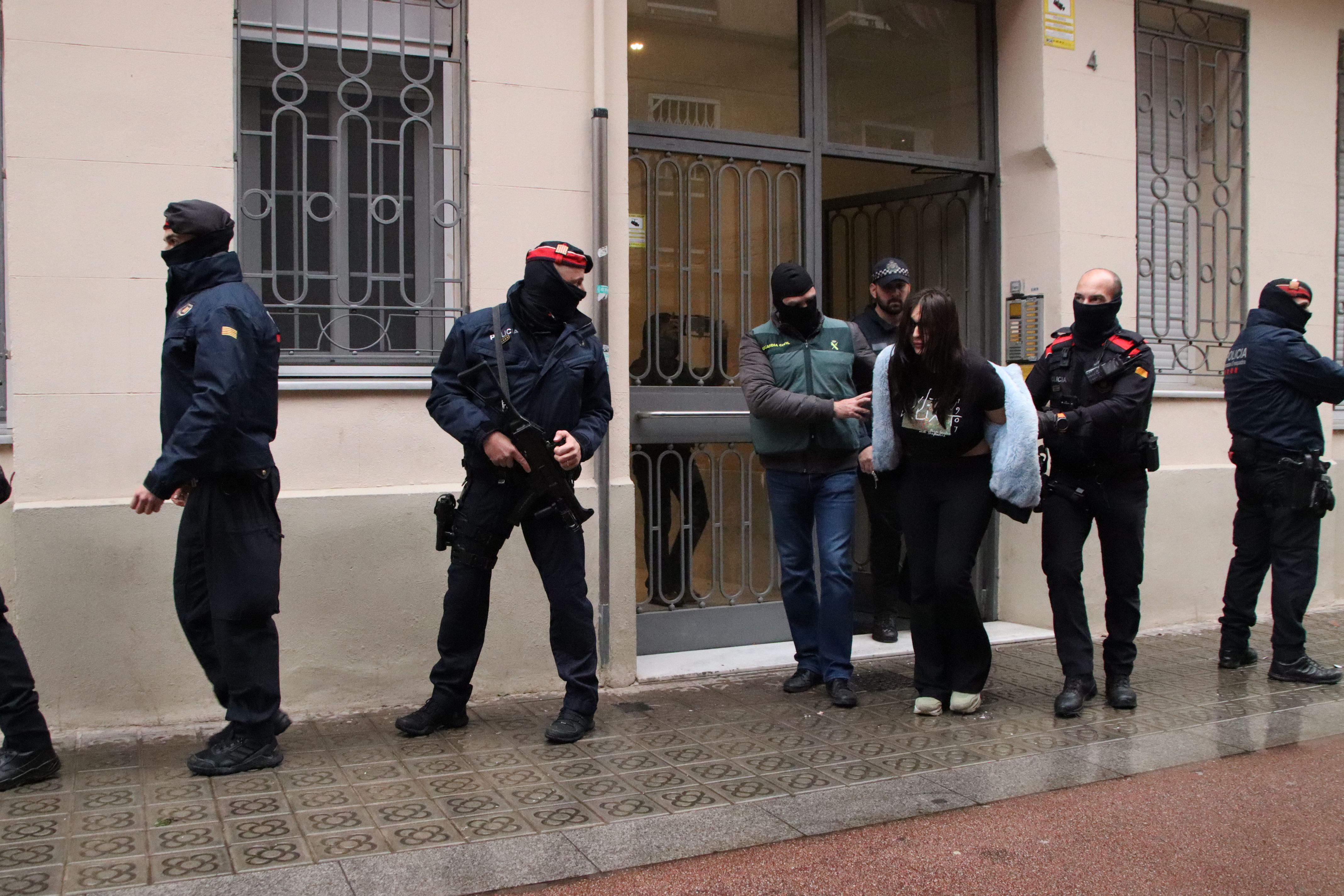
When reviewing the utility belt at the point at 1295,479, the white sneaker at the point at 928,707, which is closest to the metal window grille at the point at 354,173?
the white sneaker at the point at 928,707

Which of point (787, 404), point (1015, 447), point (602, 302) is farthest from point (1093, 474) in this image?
point (602, 302)

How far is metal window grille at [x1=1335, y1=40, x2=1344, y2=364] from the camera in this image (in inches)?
327

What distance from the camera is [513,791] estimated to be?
4.11 metres

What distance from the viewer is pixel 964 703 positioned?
5156mm

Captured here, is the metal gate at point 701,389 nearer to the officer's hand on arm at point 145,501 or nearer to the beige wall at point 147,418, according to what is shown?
the beige wall at point 147,418

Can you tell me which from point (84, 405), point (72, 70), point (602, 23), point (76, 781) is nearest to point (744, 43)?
point (602, 23)

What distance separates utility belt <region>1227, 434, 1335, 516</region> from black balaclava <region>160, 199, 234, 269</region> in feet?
15.7

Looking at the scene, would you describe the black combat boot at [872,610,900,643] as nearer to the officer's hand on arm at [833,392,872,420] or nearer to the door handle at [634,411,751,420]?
the door handle at [634,411,751,420]

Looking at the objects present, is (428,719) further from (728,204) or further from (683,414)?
(728,204)

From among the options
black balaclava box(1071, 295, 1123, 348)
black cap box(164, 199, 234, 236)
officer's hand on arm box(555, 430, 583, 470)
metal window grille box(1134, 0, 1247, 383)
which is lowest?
officer's hand on arm box(555, 430, 583, 470)

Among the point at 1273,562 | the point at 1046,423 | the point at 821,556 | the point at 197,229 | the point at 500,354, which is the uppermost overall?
the point at 197,229

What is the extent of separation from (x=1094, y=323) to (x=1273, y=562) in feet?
6.00

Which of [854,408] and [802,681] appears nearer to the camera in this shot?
[854,408]

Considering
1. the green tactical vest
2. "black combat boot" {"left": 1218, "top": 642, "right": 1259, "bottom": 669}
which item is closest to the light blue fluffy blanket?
the green tactical vest
